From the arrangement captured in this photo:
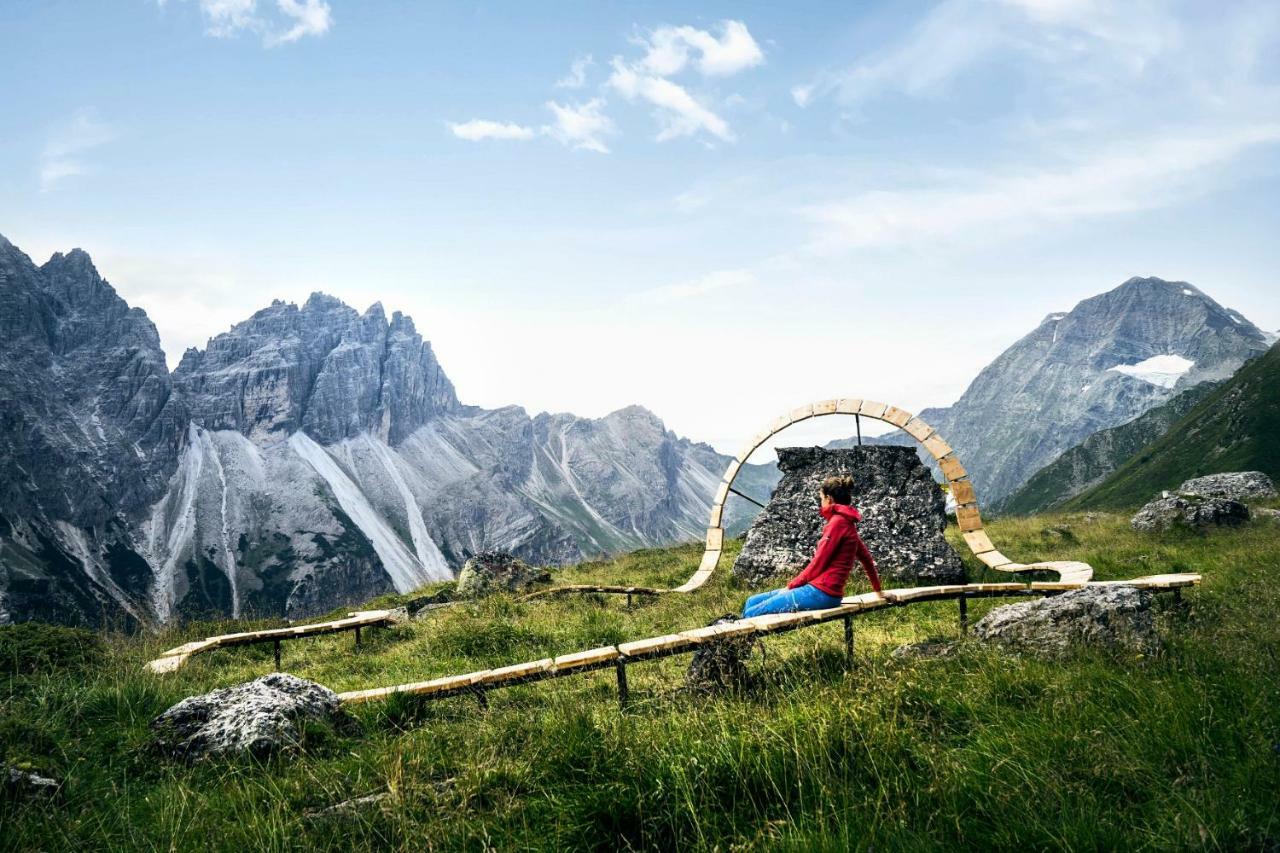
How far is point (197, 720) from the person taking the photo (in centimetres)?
629

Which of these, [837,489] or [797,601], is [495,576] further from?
[837,489]

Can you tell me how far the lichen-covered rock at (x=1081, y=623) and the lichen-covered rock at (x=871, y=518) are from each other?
25.7 feet

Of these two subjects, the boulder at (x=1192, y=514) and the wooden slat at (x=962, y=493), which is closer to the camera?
the wooden slat at (x=962, y=493)

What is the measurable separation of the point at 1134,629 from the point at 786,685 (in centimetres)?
310

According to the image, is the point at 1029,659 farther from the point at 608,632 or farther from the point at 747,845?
the point at 608,632

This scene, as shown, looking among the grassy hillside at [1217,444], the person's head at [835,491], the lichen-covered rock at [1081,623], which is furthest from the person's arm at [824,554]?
the grassy hillside at [1217,444]

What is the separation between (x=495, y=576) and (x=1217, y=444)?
144 meters

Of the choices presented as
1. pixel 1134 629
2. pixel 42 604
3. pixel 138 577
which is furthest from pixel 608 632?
pixel 138 577

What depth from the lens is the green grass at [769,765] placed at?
3.38 meters

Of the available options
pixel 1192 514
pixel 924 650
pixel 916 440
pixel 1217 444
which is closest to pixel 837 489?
pixel 924 650

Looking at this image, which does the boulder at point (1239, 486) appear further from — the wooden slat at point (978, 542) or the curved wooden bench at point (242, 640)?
the curved wooden bench at point (242, 640)

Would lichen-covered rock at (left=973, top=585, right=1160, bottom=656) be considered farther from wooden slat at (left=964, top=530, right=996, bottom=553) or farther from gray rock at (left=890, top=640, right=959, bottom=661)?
wooden slat at (left=964, top=530, right=996, bottom=553)

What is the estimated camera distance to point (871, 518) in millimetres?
16391

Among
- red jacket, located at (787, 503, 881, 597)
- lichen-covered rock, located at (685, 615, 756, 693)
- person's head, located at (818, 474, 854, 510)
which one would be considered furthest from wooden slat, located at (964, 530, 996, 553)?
lichen-covered rock, located at (685, 615, 756, 693)
